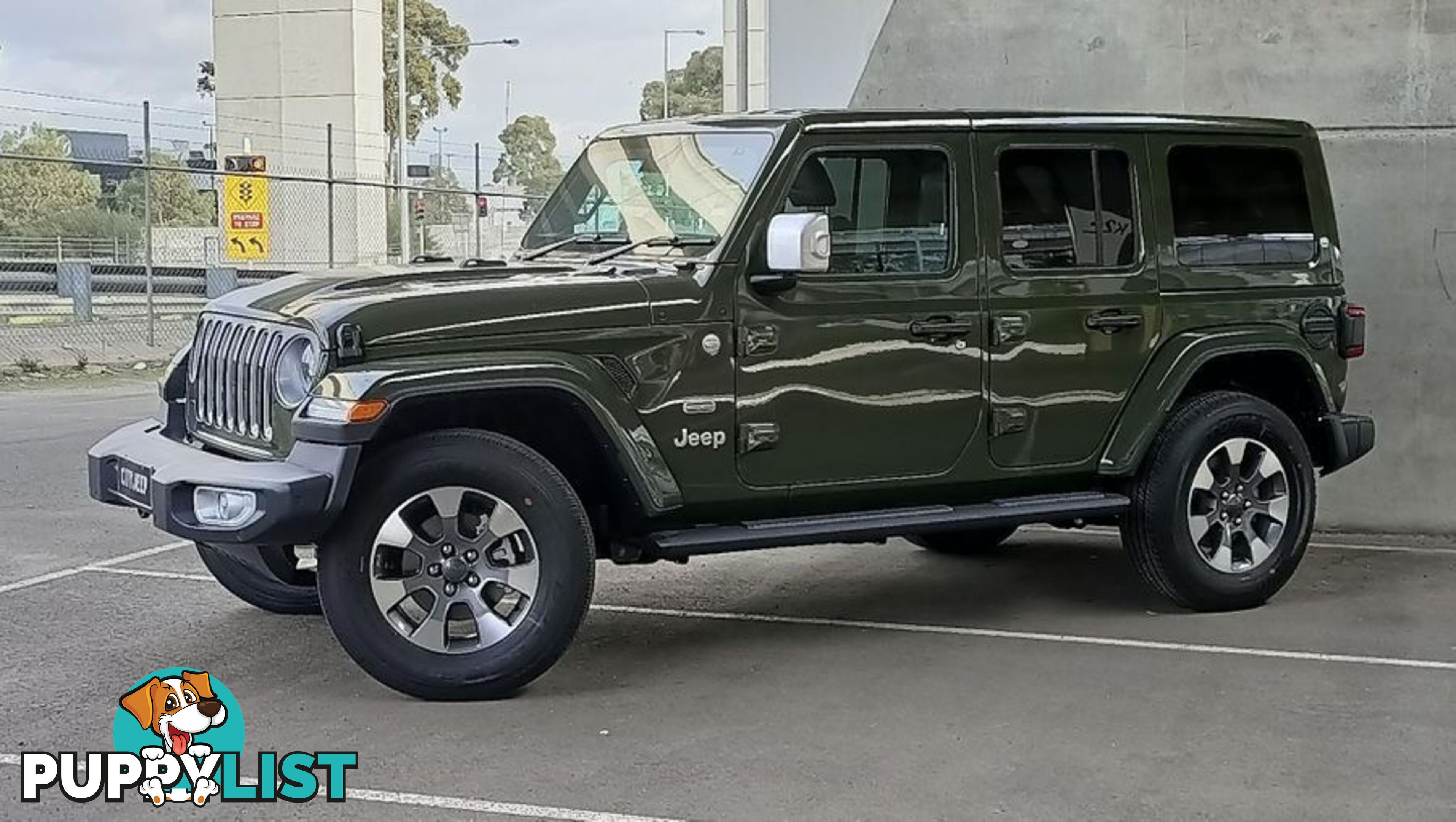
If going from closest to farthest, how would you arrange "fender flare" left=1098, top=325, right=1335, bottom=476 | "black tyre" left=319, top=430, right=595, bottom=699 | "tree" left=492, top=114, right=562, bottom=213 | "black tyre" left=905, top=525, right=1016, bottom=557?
"black tyre" left=319, top=430, right=595, bottom=699 < "fender flare" left=1098, top=325, right=1335, bottom=476 < "black tyre" left=905, top=525, right=1016, bottom=557 < "tree" left=492, top=114, right=562, bottom=213

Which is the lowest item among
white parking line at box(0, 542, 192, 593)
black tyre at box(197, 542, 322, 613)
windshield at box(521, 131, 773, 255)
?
white parking line at box(0, 542, 192, 593)

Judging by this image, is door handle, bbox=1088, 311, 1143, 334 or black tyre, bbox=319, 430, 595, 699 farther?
door handle, bbox=1088, 311, 1143, 334

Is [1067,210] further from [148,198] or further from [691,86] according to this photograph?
[691,86]

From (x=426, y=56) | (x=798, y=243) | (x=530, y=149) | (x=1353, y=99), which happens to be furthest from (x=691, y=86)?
(x=798, y=243)

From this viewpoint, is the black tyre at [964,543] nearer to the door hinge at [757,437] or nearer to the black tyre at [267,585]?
the door hinge at [757,437]

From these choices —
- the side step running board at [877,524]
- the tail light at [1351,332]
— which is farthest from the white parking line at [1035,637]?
the tail light at [1351,332]

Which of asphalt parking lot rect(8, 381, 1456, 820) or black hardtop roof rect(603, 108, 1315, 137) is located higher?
black hardtop roof rect(603, 108, 1315, 137)

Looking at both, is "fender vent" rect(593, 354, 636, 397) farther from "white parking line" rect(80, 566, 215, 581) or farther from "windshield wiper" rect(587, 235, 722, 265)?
"white parking line" rect(80, 566, 215, 581)

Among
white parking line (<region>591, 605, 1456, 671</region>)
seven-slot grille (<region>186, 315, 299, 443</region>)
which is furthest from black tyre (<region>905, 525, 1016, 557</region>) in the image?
seven-slot grille (<region>186, 315, 299, 443</region>)

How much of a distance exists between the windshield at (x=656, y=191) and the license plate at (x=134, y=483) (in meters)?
1.81

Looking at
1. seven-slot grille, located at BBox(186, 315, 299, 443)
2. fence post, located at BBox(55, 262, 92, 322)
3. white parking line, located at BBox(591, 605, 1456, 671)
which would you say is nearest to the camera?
seven-slot grille, located at BBox(186, 315, 299, 443)

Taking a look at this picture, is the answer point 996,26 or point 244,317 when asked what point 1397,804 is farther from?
point 996,26

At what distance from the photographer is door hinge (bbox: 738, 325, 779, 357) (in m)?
6.09

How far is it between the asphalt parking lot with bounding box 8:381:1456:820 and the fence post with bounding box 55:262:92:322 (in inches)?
454
